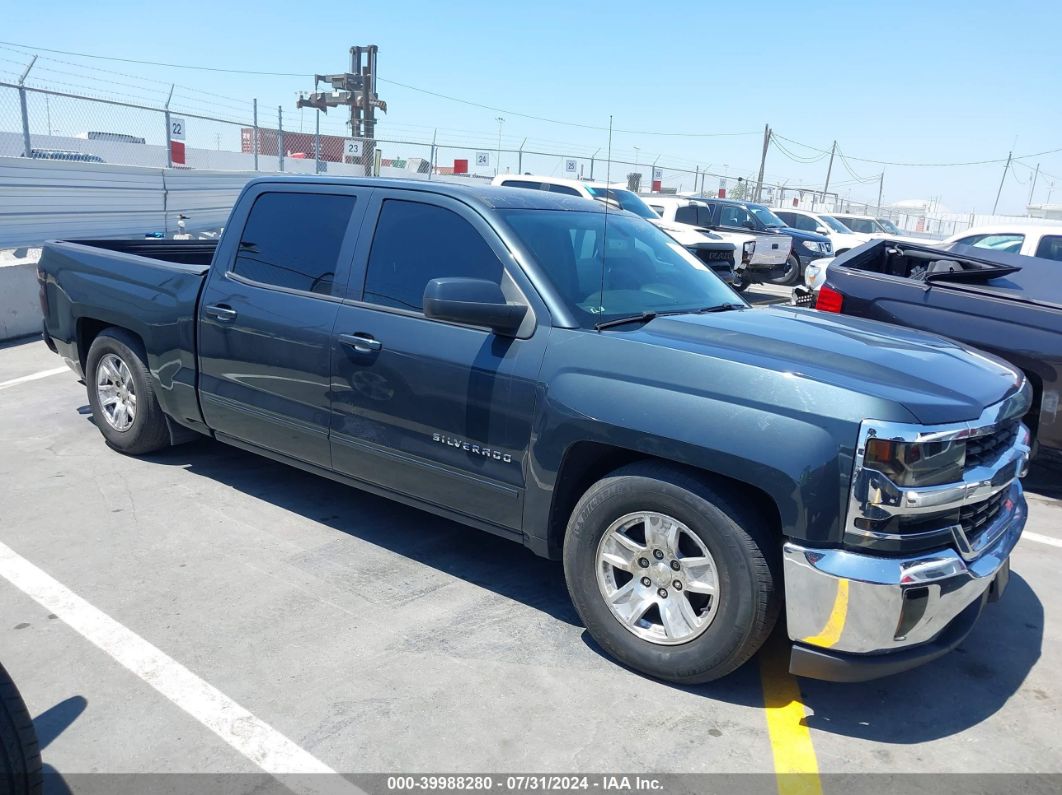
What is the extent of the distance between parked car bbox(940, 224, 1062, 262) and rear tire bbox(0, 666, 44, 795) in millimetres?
9603

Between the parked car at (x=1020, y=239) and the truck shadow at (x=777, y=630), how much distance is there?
21.9ft

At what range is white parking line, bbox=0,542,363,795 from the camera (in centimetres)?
287

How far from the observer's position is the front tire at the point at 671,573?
3.14 meters

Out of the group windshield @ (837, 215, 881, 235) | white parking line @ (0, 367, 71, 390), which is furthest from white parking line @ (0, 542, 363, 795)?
windshield @ (837, 215, 881, 235)

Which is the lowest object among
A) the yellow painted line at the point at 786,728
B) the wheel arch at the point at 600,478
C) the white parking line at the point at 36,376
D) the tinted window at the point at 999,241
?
the white parking line at the point at 36,376

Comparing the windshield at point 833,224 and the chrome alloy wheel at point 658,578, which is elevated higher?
the windshield at point 833,224

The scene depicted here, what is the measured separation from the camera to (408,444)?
13.4 feet

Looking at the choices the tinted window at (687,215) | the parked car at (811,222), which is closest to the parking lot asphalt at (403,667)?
the tinted window at (687,215)

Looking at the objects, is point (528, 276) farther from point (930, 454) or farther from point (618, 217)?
point (930, 454)

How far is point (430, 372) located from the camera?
394 centimetres

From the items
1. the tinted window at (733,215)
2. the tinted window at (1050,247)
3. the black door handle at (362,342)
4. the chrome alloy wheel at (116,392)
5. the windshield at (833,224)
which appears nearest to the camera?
the black door handle at (362,342)

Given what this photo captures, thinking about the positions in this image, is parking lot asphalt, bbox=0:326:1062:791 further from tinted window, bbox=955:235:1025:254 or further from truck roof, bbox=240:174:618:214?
tinted window, bbox=955:235:1025:254

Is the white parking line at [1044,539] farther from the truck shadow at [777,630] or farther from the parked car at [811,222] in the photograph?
the parked car at [811,222]

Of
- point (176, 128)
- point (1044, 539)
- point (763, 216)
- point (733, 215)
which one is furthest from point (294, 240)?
point (763, 216)
